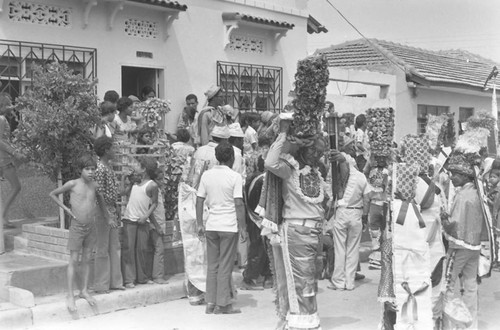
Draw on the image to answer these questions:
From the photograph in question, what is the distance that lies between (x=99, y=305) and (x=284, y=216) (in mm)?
2407

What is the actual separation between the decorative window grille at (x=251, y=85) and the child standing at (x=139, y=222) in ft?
17.1

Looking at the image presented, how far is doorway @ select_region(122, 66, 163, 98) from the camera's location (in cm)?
1180

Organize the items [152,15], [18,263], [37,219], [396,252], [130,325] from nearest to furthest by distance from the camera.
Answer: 1. [396,252]
2. [130,325]
3. [18,263]
4. [37,219]
5. [152,15]

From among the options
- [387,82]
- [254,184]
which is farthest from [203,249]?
[387,82]

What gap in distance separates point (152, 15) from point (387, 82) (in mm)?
8648

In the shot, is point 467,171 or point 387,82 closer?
point 467,171

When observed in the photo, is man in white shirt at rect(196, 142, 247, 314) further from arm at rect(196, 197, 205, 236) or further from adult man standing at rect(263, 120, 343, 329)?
adult man standing at rect(263, 120, 343, 329)

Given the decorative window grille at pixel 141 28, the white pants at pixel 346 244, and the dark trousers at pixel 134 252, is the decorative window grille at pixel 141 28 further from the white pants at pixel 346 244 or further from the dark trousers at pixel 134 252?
the white pants at pixel 346 244

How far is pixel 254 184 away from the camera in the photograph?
307 inches

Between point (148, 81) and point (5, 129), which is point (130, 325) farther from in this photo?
point (148, 81)

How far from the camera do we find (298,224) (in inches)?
226

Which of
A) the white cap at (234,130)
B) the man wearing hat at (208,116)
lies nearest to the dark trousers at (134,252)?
the white cap at (234,130)

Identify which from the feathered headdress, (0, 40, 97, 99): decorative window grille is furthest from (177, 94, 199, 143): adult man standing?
the feathered headdress

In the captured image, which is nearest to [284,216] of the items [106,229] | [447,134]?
[106,229]
